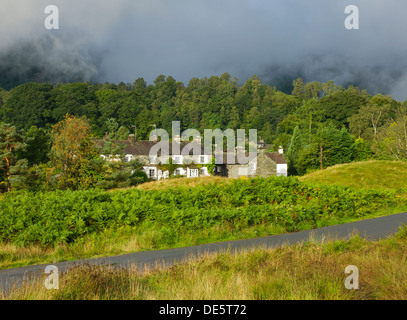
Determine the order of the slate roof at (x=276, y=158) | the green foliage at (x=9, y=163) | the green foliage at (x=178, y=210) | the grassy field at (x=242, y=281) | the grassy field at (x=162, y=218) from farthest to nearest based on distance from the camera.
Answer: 1. the slate roof at (x=276, y=158)
2. the green foliage at (x=9, y=163)
3. the green foliage at (x=178, y=210)
4. the grassy field at (x=162, y=218)
5. the grassy field at (x=242, y=281)

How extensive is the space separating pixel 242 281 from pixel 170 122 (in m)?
119

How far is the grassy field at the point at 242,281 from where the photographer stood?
21.8 feet

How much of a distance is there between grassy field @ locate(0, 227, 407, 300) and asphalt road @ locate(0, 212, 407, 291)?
35.9 inches

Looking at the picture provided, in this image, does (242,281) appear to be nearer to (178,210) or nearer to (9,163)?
(178,210)

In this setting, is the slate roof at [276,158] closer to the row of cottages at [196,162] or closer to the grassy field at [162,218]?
the row of cottages at [196,162]

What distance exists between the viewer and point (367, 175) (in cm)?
4172

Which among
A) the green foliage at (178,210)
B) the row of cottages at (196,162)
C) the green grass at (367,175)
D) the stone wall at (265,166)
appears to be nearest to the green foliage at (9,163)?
Result: the row of cottages at (196,162)

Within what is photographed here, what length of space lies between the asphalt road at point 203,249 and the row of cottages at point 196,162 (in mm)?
44781

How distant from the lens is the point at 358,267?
8.38 m

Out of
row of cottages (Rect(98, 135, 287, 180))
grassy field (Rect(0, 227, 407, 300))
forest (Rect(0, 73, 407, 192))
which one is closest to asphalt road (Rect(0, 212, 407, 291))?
grassy field (Rect(0, 227, 407, 300))

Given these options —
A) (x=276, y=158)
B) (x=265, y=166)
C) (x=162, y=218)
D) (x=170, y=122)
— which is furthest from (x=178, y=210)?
(x=170, y=122)

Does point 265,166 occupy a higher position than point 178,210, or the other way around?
point 265,166

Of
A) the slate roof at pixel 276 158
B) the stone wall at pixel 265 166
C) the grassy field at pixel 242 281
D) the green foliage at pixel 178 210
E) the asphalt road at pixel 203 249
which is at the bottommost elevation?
the grassy field at pixel 242 281
